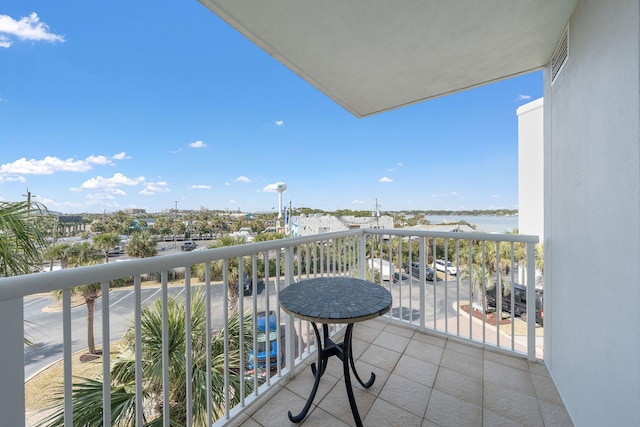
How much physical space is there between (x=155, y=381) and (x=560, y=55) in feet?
13.4

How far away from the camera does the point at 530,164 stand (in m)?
7.79

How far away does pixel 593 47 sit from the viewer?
1.29m

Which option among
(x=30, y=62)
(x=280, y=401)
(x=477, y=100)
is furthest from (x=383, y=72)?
(x=30, y=62)

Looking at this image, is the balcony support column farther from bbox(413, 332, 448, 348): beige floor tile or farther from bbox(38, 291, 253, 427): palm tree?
bbox(38, 291, 253, 427): palm tree

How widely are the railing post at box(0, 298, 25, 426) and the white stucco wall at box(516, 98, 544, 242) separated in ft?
31.1

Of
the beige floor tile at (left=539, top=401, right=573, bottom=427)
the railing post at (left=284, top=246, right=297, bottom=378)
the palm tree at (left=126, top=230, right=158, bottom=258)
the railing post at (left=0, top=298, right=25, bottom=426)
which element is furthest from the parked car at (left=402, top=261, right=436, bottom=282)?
the palm tree at (left=126, top=230, right=158, bottom=258)

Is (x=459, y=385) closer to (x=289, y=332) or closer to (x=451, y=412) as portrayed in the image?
(x=451, y=412)

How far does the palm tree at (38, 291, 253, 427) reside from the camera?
5.36 feet

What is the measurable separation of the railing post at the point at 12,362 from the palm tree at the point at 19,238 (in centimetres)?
268

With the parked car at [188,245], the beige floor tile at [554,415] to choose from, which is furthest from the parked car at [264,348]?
the parked car at [188,245]

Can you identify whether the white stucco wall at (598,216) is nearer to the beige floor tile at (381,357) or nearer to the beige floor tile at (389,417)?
the beige floor tile at (389,417)

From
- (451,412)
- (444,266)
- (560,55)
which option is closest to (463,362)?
(451,412)

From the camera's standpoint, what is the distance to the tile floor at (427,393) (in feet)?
5.15

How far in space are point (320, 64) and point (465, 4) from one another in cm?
102
